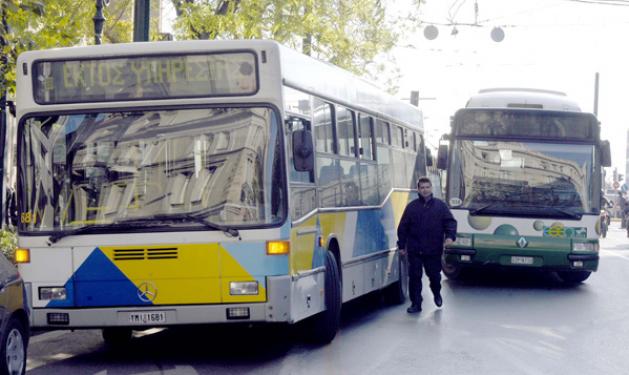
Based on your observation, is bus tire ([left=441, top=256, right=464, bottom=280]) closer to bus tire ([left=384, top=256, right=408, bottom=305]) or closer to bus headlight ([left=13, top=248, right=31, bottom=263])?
bus tire ([left=384, top=256, right=408, bottom=305])

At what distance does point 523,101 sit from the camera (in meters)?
19.3

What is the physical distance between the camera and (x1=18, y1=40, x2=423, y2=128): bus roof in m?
10.4

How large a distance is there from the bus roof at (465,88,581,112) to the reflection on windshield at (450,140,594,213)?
723 millimetres

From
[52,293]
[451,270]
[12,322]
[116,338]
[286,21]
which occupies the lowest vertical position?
[451,270]

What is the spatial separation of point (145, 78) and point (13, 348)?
266 centimetres

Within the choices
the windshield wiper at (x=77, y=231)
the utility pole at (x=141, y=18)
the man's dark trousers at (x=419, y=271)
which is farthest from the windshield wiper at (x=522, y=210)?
the windshield wiper at (x=77, y=231)

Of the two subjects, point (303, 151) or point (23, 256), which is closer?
point (23, 256)

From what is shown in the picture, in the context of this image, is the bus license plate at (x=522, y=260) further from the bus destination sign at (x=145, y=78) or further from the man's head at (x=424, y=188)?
the bus destination sign at (x=145, y=78)

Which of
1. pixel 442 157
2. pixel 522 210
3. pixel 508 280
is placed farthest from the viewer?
pixel 508 280

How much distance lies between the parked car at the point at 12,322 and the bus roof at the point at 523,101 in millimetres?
11304

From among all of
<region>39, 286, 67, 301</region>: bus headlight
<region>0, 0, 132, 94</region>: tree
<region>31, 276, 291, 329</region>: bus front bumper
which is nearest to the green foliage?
<region>0, 0, 132, 94</region>: tree

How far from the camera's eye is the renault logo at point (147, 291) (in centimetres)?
1034

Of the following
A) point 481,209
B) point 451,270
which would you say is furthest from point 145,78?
point 451,270

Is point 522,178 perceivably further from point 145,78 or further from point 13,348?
point 13,348
